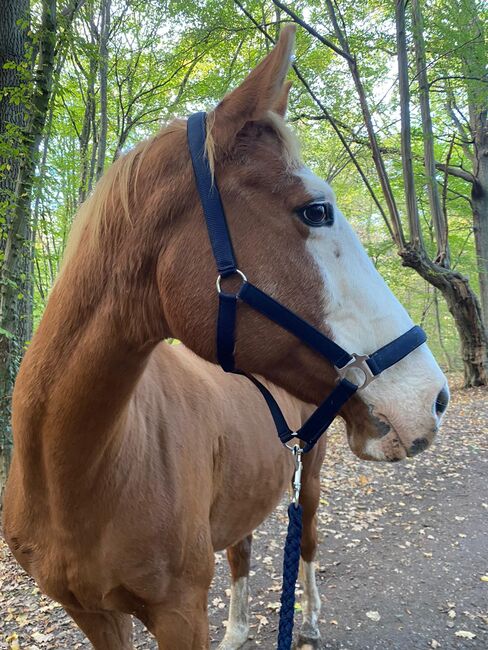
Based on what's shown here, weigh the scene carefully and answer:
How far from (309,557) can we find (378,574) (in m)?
1.06

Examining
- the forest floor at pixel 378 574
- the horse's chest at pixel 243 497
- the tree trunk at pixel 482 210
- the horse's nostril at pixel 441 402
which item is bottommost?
the forest floor at pixel 378 574

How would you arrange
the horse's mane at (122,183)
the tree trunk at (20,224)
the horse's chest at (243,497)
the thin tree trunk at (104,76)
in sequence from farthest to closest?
1. the thin tree trunk at (104,76)
2. the tree trunk at (20,224)
3. the horse's chest at (243,497)
4. the horse's mane at (122,183)

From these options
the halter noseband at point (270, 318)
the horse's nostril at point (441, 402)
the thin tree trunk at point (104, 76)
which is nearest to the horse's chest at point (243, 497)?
the halter noseband at point (270, 318)

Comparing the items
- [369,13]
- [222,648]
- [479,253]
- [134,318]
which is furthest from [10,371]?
[479,253]

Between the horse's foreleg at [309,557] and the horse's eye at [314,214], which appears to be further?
the horse's foreleg at [309,557]

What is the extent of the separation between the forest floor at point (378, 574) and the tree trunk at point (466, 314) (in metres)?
5.02

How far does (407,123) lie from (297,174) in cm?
879

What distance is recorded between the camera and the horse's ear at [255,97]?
1158 millimetres

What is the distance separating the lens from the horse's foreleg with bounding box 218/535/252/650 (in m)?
3.13

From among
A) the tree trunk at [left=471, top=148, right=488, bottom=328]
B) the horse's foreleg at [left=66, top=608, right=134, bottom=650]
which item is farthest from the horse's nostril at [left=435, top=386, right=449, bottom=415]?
the tree trunk at [left=471, top=148, right=488, bottom=328]

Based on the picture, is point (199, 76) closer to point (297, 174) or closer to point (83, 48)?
point (83, 48)

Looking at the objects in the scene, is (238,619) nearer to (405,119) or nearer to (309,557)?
(309,557)

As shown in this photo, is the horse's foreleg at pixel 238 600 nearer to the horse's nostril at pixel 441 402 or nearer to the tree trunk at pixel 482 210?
the horse's nostril at pixel 441 402

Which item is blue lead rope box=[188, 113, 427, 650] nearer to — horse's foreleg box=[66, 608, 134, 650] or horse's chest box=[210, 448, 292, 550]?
horse's chest box=[210, 448, 292, 550]
